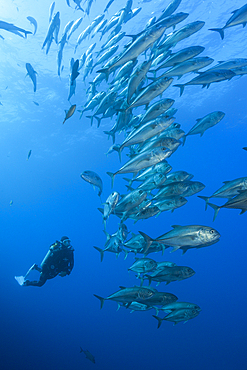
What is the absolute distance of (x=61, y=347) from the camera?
72.0ft

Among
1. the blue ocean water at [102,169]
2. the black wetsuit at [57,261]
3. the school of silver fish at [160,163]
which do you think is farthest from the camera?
the blue ocean water at [102,169]

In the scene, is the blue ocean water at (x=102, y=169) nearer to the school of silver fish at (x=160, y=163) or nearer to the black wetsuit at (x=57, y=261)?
the school of silver fish at (x=160, y=163)

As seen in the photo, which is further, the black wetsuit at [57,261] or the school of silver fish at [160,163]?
the black wetsuit at [57,261]

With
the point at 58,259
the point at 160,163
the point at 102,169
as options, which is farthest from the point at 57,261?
the point at 102,169

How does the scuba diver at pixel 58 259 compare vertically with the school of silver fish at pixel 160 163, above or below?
below

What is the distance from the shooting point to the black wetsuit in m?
7.73

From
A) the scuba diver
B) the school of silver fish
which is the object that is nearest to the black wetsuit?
the scuba diver

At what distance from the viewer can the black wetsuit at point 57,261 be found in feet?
25.4

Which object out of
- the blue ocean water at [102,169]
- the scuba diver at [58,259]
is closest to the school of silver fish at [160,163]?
the blue ocean water at [102,169]

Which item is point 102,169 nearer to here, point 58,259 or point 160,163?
point 58,259

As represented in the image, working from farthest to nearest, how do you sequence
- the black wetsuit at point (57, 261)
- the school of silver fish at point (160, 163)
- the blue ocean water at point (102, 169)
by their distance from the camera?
the blue ocean water at point (102, 169) < the black wetsuit at point (57, 261) < the school of silver fish at point (160, 163)

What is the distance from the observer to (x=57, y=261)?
7.87 metres

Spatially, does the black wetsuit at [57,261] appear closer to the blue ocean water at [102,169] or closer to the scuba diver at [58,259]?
the scuba diver at [58,259]

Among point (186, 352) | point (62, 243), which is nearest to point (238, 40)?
point (62, 243)
